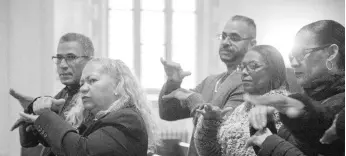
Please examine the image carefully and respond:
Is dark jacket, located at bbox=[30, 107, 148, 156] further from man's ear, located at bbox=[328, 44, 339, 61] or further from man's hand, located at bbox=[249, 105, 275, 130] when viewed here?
man's ear, located at bbox=[328, 44, 339, 61]

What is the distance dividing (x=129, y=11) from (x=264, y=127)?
185 cm

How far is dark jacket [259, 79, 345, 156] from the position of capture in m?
1.51

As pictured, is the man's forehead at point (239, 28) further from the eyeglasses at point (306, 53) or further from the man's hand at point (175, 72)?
the eyeglasses at point (306, 53)

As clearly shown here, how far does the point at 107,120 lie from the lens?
196 cm

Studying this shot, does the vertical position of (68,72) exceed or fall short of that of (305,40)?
it falls short

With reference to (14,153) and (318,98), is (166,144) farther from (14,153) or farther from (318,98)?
(318,98)

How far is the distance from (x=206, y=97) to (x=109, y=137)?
47 centimetres

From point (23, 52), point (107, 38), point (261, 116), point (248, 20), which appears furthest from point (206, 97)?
point (23, 52)

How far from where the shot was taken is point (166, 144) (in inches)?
121

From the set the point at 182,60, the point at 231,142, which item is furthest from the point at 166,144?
the point at 231,142

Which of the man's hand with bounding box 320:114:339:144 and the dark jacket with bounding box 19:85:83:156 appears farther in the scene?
the dark jacket with bounding box 19:85:83:156

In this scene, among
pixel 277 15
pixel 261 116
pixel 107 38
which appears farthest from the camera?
pixel 107 38

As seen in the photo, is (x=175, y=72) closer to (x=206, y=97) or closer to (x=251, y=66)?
(x=206, y=97)

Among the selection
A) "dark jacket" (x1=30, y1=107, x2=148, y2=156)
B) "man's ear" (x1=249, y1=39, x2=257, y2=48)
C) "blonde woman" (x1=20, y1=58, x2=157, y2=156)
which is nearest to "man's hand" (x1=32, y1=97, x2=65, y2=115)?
"blonde woman" (x1=20, y1=58, x2=157, y2=156)
